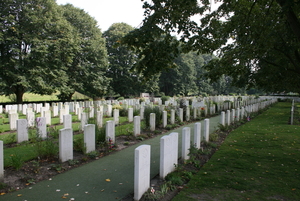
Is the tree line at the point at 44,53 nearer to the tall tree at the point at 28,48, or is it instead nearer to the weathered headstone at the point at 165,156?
the tall tree at the point at 28,48

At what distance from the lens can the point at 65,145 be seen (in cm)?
524

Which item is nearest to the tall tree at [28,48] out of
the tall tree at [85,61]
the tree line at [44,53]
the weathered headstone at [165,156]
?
the tree line at [44,53]

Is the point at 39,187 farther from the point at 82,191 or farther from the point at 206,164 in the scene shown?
the point at 206,164

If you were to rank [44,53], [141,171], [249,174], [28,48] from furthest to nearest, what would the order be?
[28,48]
[44,53]
[249,174]
[141,171]

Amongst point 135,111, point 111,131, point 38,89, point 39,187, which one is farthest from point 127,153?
point 38,89

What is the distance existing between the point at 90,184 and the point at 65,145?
154 cm

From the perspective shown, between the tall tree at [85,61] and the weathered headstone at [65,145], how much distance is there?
768 inches

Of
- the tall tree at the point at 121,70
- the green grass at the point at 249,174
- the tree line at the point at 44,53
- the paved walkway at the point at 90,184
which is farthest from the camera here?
the tall tree at the point at 121,70

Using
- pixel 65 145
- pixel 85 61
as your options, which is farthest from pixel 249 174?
pixel 85 61

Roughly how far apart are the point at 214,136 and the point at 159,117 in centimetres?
334

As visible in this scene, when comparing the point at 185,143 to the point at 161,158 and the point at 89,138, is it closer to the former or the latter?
the point at 161,158

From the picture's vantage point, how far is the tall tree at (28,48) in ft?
61.5

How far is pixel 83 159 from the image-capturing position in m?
5.46

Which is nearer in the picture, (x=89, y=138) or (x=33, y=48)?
(x=89, y=138)
